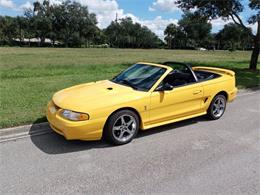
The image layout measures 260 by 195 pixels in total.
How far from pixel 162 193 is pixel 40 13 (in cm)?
8618

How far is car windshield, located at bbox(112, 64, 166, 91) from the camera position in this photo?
507 centimetres

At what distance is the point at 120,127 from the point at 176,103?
1314 mm

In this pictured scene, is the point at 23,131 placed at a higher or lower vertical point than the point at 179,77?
lower

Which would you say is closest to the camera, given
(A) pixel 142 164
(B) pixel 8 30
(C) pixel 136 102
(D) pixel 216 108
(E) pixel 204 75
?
(A) pixel 142 164

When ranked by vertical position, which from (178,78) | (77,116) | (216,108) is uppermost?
(178,78)

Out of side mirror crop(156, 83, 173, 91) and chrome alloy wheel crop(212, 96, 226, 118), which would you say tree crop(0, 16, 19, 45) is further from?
side mirror crop(156, 83, 173, 91)

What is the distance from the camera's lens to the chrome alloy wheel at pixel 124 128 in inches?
179

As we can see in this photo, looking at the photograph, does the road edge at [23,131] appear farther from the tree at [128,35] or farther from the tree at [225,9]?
the tree at [128,35]

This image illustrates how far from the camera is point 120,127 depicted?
15.0 ft

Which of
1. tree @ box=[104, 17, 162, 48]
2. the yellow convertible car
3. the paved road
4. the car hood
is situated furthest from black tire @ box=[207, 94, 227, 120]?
tree @ box=[104, 17, 162, 48]

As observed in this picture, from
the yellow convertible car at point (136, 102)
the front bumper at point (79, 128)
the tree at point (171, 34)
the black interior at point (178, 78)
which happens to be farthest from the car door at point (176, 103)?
the tree at point (171, 34)

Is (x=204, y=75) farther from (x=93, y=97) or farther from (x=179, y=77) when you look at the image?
(x=93, y=97)

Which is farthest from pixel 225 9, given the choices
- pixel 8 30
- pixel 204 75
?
pixel 8 30

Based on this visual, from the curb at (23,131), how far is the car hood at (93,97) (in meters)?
0.74
